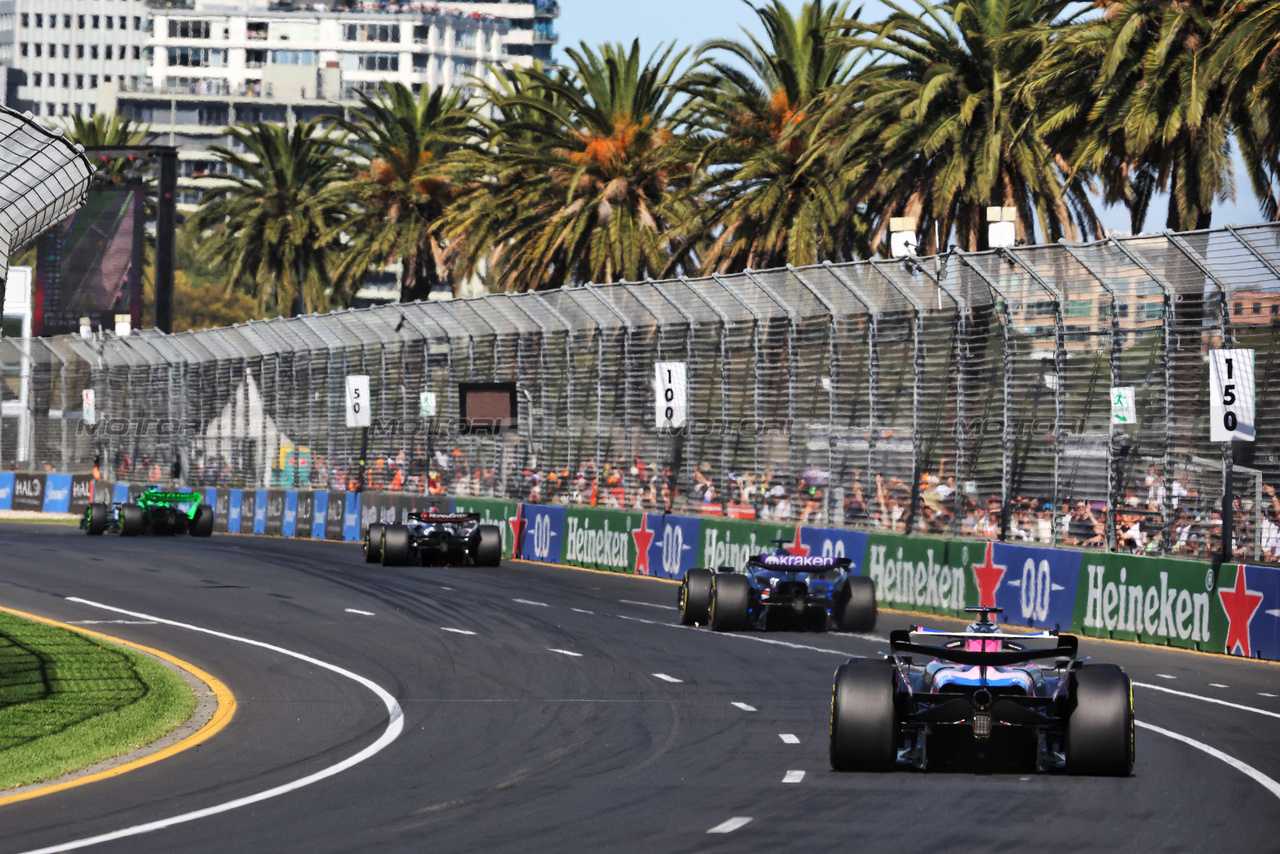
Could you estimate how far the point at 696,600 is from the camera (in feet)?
70.9

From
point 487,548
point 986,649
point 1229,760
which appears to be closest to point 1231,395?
point 1229,760

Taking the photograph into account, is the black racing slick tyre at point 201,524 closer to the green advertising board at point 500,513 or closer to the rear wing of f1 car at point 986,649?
the green advertising board at point 500,513

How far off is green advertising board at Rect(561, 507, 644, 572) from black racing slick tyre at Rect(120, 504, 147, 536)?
1181cm

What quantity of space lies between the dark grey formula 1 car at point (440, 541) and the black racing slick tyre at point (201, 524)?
10342 millimetres

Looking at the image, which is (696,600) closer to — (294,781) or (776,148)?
(294,781)

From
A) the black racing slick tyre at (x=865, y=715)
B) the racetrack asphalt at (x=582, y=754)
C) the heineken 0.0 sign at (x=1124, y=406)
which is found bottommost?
the racetrack asphalt at (x=582, y=754)

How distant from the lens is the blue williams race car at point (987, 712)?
1143cm

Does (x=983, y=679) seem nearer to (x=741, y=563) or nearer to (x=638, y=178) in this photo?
(x=741, y=563)

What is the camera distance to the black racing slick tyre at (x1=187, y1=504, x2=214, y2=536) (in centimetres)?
4056

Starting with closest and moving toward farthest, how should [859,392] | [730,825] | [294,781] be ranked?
[730,825] → [294,781] → [859,392]

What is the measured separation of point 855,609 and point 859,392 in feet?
23.6

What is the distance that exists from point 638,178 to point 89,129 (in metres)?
33.2

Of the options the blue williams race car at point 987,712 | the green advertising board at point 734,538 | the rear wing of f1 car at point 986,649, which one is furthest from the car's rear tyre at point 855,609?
the blue williams race car at point 987,712

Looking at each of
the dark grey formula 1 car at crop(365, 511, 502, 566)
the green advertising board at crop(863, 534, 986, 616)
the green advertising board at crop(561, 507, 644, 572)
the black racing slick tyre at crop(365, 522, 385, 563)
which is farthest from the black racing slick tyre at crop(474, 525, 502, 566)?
the green advertising board at crop(863, 534, 986, 616)
